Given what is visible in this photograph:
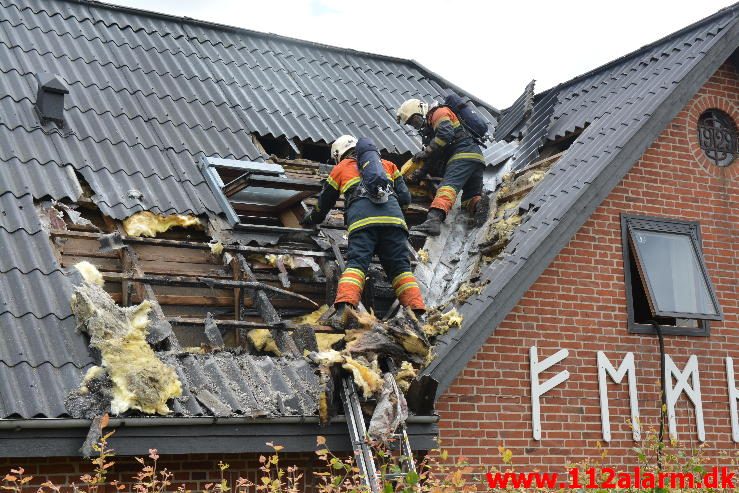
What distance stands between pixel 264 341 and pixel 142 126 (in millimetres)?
3415

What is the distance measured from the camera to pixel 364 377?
298 inches

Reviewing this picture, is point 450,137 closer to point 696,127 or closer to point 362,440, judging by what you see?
point 696,127

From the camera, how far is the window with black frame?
9938mm

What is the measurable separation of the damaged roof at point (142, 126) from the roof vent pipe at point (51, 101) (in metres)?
0.08

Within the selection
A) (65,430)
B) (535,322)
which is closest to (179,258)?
(65,430)

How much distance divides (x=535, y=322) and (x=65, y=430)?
4602 millimetres

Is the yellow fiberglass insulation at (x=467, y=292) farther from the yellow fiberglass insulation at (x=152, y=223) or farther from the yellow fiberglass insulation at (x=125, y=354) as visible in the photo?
the yellow fiberglass insulation at (x=125, y=354)

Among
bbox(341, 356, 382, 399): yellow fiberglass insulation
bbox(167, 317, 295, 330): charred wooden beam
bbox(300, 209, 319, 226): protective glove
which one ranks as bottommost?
bbox(341, 356, 382, 399): yellow fiberglass insulation

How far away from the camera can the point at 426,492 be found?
5.75 m

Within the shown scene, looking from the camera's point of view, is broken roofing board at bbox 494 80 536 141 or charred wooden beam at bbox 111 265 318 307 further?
broken roofing board at bbox 494 80 536 141

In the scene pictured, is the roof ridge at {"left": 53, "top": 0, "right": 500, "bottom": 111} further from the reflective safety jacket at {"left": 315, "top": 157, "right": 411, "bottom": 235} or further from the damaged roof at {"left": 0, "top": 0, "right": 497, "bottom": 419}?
the reflective safety jacket at {"left": 315, "top": 157, "right": 411, "bottom": 235}

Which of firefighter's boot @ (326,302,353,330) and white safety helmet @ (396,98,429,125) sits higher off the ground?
white safety helmet @ (396,98,429,125)

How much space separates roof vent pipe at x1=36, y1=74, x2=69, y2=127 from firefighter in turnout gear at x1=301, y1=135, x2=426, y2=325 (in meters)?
2.83

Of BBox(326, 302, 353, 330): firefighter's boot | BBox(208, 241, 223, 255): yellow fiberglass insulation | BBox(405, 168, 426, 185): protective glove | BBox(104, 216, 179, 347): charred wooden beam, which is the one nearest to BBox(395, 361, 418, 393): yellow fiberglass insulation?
BBox(326, 302, 353, 330): firefighter's boot
